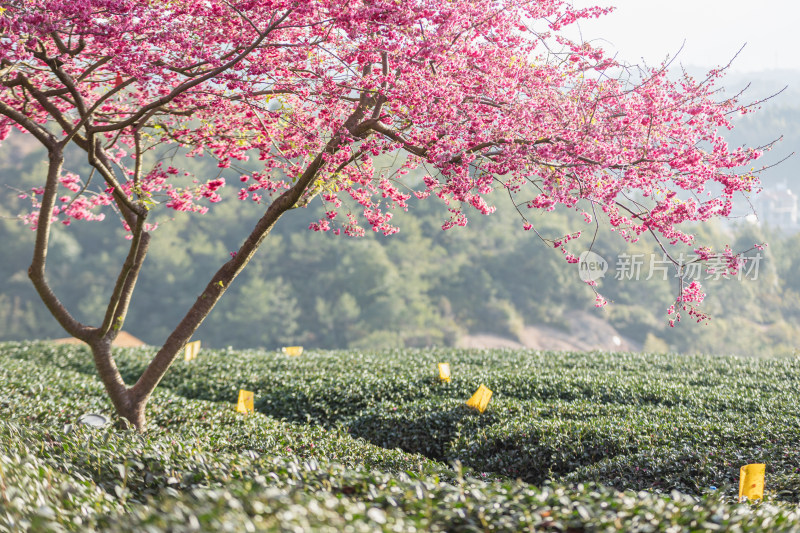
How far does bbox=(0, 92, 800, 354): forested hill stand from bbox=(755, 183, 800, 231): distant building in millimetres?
35691

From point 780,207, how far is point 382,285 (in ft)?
215

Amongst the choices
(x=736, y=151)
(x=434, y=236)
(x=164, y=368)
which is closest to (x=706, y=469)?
(x=736, y=151)

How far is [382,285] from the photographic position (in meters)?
38.9

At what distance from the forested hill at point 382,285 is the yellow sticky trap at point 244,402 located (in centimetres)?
2991

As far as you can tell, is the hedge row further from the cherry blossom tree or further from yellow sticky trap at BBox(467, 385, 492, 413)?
the cherry blossom tree

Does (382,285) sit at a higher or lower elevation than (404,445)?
higher

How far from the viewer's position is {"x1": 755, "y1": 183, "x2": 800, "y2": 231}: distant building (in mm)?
81312

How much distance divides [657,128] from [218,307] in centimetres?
3725

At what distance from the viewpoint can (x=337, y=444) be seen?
→ 580cm

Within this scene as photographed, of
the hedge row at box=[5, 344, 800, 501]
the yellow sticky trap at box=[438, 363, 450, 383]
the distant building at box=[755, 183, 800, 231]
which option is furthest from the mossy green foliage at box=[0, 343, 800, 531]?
the distant building at box=[755, 183, 800, 231]

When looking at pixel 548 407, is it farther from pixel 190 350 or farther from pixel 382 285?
pixel 382 285

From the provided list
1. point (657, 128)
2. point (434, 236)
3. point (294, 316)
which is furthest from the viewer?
point (434, 236)

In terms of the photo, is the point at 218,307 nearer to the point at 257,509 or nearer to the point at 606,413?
the point at 606,413

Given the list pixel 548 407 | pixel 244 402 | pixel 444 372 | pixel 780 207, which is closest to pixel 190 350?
pixel 244 402
